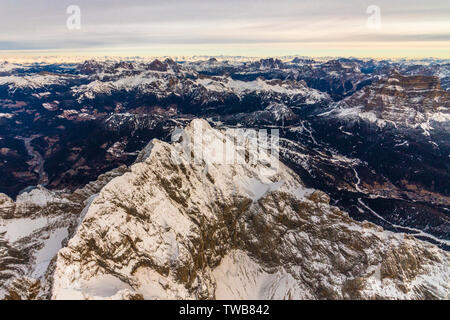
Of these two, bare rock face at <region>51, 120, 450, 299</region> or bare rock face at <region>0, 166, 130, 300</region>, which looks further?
bare rock face at <region>51, 120, 450, 299</region>

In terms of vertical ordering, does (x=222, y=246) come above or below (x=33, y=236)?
below

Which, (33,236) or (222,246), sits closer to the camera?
(33,236)

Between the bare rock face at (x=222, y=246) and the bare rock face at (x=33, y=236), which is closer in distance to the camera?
the bare rock face at (x=33, y=236)

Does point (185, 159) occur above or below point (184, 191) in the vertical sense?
above

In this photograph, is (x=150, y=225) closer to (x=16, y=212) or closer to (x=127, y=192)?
(x=127, y=192)
